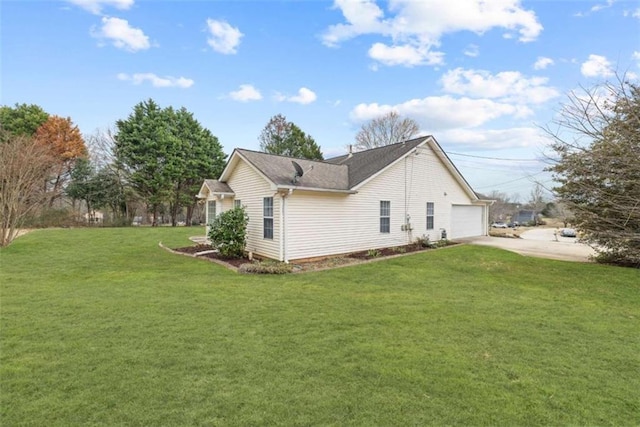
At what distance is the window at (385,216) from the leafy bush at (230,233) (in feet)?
18.3

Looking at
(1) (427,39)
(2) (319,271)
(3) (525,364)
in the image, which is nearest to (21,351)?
(3) (525,364)

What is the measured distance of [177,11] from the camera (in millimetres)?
10711

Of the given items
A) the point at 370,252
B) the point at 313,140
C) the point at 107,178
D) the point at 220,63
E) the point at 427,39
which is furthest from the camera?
the point at 313,140

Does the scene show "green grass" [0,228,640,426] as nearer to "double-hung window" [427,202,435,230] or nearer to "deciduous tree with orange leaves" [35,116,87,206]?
"double-hung window" [427,202,435,230]

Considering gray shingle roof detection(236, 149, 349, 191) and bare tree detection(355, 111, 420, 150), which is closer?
gray shingle roof detection(236, 149, 349, 191)

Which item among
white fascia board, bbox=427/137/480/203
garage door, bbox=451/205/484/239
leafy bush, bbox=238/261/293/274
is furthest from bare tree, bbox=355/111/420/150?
leafy bush, bbox=238/261/293/274

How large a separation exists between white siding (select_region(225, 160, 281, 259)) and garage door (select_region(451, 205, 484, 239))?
1048 cm

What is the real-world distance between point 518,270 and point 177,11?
45.2ft

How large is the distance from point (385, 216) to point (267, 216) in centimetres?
504

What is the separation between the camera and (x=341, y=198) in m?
11.7

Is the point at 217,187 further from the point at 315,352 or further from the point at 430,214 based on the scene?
the point at 315,352

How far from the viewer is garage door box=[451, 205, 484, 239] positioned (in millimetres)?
16922

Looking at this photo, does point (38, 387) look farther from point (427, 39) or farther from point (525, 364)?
point (427, 39)

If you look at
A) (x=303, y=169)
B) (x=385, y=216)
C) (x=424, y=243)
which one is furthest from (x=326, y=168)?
(x=424, y=243)
